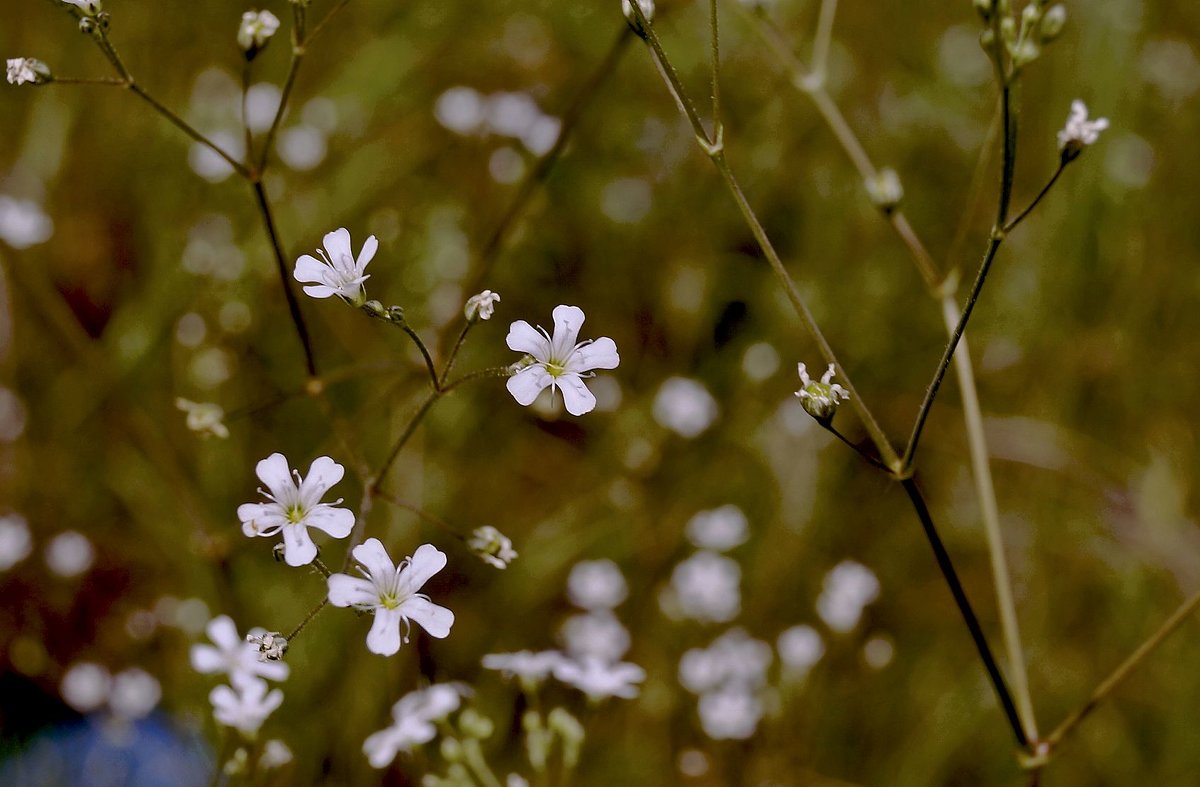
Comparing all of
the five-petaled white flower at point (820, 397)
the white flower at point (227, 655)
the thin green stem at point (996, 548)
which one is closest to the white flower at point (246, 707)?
the white flower at point (227, 655)

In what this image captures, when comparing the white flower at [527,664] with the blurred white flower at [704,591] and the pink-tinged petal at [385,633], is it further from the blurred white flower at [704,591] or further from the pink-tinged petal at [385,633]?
the blurred white flower at [704,591]

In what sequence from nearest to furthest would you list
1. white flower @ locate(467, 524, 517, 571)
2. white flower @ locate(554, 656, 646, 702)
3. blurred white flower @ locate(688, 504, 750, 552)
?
white flower @ locate(467, 524, 517, 571) → white flower @ locate(554, 656, 646, 702) → blurred white flower @ locate(688, 504, 750, 552)

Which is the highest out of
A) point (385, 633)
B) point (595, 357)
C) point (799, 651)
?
point (799, 651)

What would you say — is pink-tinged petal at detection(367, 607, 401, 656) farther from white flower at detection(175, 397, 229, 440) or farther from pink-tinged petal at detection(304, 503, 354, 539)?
white flower at detection(175, 397, 229, 440)

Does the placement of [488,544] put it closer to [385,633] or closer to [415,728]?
[385,633]

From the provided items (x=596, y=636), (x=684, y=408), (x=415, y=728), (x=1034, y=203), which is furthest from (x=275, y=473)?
(x=684, y=408)

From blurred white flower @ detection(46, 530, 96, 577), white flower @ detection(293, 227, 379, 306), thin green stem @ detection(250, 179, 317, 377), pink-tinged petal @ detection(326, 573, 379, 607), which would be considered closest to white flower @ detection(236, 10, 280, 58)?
thin green stem @ detection(250, 179, 317, 377)
